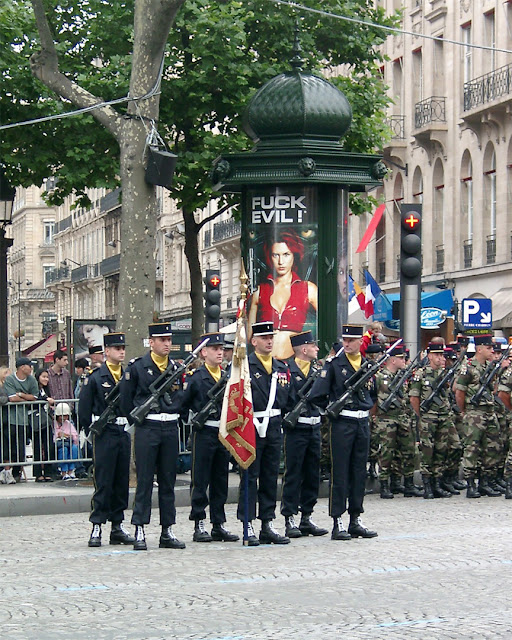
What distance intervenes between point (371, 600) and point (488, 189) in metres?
30.8

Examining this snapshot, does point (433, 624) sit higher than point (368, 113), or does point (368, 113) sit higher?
point (368, 113)

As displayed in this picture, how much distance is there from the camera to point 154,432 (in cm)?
1268

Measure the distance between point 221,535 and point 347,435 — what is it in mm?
1439

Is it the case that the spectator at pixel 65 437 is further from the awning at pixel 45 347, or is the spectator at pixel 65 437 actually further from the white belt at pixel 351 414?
the awning at pixel 45 347

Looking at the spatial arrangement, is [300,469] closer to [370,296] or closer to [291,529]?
[291,529]

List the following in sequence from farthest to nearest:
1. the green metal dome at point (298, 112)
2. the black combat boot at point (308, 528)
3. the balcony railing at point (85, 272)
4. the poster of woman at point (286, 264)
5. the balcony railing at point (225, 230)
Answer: the balcony railing at point (85, 272)
the balcony railing at point (225, 230)
the green metal dome at point (298, 112)
the poster of woman at point (286, 264)
the black combat boot at point (308, 528)

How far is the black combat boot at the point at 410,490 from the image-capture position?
17172 millimetres

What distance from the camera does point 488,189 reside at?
3928 centimetres

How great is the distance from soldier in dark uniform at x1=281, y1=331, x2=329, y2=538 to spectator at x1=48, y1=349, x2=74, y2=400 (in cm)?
760

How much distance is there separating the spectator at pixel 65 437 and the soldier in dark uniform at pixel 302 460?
5318mm

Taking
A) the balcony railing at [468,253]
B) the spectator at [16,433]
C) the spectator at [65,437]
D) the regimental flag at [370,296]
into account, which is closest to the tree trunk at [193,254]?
the regimental flag at [370,296]

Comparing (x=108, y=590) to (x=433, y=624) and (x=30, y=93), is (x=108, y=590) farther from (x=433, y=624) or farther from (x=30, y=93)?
(x=30, y=93)

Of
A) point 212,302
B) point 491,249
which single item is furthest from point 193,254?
point 491,249

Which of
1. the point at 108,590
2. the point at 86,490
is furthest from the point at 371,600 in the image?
the point at 86,490
